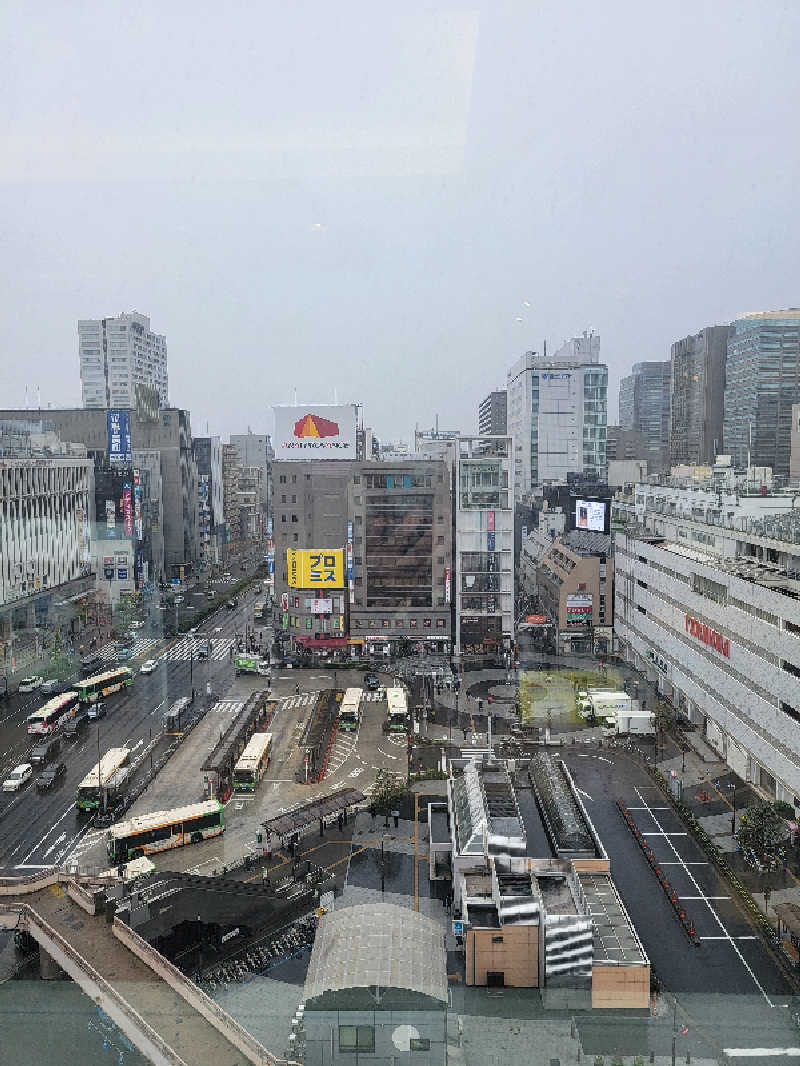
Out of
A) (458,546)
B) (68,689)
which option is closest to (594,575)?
(458,546)

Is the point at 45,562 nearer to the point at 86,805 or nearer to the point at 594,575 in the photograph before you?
the point at 86,805

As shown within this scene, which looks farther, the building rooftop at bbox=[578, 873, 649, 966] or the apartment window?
the building rooftop at bbox=[578, 873, 649, 966]

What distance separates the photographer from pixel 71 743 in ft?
49.4

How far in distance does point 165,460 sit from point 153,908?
29.1 m

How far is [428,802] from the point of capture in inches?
479

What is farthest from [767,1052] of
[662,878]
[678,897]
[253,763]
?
[253,763]

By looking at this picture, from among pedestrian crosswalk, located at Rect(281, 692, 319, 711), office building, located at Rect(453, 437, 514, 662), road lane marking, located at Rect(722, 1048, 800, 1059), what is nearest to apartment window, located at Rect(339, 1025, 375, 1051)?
road lane marking, located at Rect(722, 1048, 800, 1059)

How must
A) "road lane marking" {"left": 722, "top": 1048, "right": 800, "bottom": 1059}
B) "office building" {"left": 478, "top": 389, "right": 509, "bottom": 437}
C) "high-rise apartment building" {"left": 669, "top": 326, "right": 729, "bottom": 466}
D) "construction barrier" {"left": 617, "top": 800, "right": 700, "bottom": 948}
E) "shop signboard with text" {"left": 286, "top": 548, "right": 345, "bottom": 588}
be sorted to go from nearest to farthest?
"road lane marking" {"left": 722, "top": 1048, "right": 800, "bottom": 1059}, "construction barrier" {"left": 617, "top": 800, "right": 700, "bottom": 948}, "shop signboard with text" {"left": 286, "top": 548, "right": 345, "bottom": 588}, "high-rise apartment building" {"left": 669, "top": 326, "right": 729, "bottom": 466}, "office building" {"left": 478, "top": 389, "right": 509, "bottom": 437}

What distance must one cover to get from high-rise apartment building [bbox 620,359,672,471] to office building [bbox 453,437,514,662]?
38755 millimetres

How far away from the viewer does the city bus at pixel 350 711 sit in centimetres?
1606

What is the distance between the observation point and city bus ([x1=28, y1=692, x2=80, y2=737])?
15.2m

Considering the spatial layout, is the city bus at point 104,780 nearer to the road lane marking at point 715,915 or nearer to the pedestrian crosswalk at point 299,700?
the pedestrian crosswalk at point 299,700

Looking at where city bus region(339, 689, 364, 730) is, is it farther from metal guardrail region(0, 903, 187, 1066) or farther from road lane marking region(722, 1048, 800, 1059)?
road lane marking region(722, 1048, 800, 1059)

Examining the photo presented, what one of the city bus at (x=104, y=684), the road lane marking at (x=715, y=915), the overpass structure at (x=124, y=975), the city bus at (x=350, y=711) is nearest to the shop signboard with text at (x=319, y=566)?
the city bus at (x=104, y=684)
